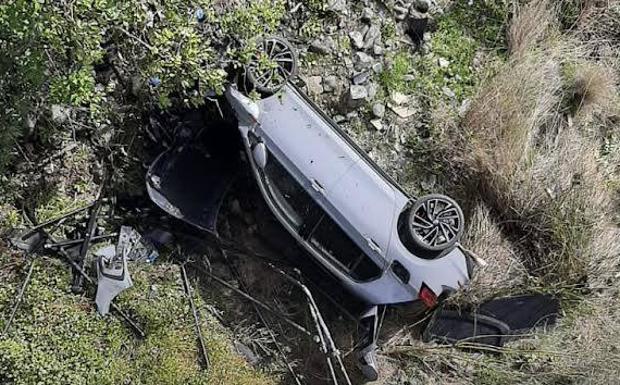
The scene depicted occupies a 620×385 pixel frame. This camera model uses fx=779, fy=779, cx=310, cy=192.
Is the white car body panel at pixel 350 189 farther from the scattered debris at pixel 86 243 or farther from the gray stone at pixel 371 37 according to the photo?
the scattered debris at pixel 86 243

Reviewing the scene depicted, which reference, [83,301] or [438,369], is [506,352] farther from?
[83,301]

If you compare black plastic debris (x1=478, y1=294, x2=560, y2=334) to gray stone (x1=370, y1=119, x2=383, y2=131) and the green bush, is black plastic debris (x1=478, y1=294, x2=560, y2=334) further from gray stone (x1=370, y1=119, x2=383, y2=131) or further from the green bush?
the green bush

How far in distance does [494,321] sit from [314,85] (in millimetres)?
2083

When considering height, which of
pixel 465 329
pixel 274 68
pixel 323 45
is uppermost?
Answer: pixel 274 68

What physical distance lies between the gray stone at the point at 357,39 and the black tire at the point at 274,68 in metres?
0.73

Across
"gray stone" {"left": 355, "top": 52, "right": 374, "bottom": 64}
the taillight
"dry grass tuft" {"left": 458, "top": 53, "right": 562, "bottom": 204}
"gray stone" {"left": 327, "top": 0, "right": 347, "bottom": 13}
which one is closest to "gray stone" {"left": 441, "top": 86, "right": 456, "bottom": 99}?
"dry grass tuft" {"left": 458, "top": 53, "right": 562, "bottom": 204}

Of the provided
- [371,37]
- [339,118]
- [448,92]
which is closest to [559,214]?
[448,92]

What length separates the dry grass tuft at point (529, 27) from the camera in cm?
586

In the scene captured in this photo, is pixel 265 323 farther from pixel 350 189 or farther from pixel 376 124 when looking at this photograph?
pixel 376 124

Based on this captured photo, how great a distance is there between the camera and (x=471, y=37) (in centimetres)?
603

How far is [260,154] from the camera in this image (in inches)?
200

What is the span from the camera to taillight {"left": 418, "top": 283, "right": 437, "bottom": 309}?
498 centimetres

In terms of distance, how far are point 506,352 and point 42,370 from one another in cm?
311

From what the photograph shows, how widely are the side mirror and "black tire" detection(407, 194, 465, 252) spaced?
1010 millimetres
